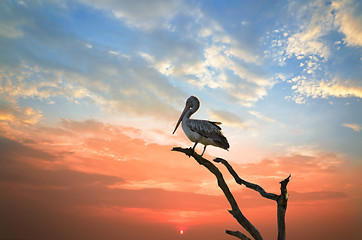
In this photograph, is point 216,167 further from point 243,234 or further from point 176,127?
point 176,127

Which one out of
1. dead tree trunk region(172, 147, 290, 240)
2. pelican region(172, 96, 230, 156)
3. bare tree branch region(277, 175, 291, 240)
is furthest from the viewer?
pelican region(172, 96, 230, 156)

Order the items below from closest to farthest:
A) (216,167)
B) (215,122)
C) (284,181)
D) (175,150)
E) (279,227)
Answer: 1. (284,181)
2. (279,227)
3. (216,167)
4. (175,150)
5. (215,122)

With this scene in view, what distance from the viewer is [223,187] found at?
9656 millimetres

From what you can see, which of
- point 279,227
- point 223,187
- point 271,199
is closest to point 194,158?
point 223,187

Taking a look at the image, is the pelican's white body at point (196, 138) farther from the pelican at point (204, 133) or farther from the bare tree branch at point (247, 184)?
the bare tree branch at point (247, 184)

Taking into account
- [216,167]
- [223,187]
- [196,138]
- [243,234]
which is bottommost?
[243,234]

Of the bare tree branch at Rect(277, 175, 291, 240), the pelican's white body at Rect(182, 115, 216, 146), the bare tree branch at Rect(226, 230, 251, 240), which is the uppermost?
the pelican's white body at Rect(182, 115, 216, 146)

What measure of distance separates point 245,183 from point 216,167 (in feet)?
4.49

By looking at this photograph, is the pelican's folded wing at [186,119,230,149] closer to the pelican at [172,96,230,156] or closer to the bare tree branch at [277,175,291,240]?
the pelican at [172,96,230,156]

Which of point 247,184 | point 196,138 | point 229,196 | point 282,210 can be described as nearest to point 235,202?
point 229,196

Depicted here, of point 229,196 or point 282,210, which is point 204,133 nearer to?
point 229,196

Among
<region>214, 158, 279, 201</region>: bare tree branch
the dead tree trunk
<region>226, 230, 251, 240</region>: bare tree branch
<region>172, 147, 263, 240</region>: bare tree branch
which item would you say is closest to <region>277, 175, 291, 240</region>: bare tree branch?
the dead tree trunk

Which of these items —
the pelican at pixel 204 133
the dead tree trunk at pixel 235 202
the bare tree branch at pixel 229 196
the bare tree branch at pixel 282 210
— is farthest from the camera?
the pelican at pixel 204 133

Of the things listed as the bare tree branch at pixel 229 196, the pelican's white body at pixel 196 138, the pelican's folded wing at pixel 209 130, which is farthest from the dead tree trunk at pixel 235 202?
the pelican's folded wing at pixel 209 130
